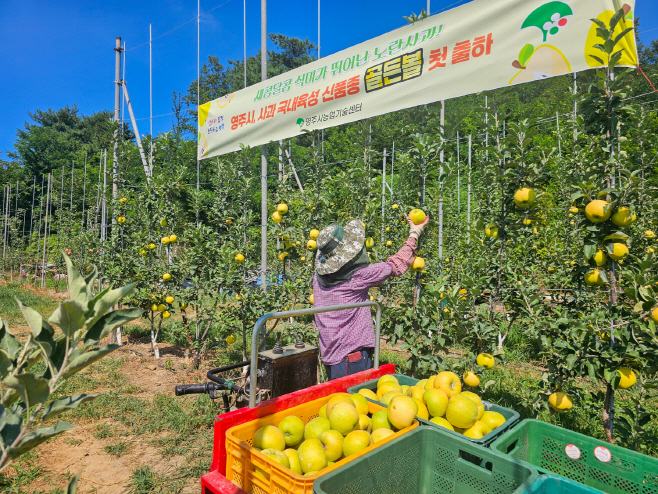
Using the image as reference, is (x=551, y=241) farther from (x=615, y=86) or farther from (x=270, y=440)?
(x=270, y=440)

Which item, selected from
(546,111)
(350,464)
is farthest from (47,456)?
(546,111)

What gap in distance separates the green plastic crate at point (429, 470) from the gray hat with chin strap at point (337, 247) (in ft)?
5.12

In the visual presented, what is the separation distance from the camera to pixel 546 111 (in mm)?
19266

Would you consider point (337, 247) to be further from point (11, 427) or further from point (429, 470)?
point (11, 427)

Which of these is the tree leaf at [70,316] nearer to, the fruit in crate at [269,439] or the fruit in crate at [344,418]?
the fruit in crate at [269,439]

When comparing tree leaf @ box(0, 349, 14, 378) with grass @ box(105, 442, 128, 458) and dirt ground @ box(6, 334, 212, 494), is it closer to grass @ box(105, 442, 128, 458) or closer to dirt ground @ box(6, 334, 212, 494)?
dirt ground @ box(6, 334, 212, 494)

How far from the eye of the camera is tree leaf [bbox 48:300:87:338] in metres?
0.73

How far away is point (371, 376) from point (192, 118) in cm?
2399

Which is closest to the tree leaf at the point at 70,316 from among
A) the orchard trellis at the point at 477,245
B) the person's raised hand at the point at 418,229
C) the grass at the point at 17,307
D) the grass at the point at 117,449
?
the orchard trellis at the point at 477,245

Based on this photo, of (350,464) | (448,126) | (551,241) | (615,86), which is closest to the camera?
(350,464)

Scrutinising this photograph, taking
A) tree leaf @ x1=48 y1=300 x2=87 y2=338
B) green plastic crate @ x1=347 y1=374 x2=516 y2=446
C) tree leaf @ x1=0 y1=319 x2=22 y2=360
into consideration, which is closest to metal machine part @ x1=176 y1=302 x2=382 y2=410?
green plastic crate @ x1=347 y1=374 x2=516 y2=446

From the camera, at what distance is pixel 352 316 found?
3100 millimetres

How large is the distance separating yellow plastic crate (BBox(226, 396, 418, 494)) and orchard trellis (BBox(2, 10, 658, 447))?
98cm

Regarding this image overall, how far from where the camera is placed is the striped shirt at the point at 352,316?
308 centimetres
